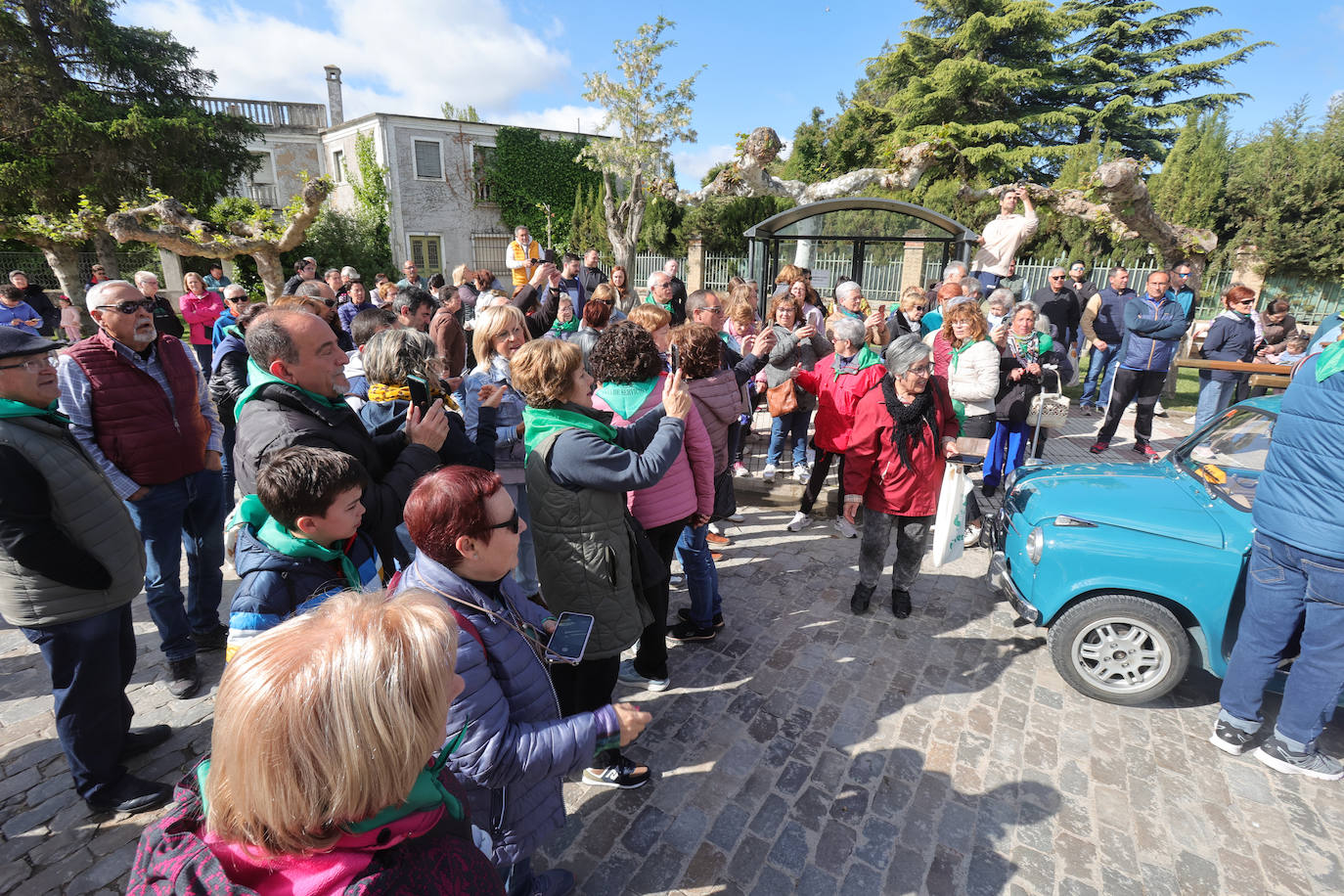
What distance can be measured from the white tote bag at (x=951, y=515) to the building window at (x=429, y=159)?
27.7 m

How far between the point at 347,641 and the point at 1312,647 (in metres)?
4.18

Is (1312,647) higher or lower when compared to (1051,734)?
higher

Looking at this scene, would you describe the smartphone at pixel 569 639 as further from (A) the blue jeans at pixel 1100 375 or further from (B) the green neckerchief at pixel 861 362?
(A) the blue jeans at pixel 1100 375

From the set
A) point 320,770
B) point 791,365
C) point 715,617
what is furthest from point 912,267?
point 320,770

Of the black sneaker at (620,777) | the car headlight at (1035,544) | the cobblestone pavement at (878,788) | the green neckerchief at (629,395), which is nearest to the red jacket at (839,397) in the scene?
the car headlight at (1035,544)

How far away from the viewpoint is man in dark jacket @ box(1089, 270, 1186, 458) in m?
7.57

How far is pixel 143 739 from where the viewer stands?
333 centimetres

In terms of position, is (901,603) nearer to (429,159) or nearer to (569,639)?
(569,639)

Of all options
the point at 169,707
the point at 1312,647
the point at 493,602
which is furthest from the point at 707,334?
the point at 169,707

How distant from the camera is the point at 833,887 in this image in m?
2.66

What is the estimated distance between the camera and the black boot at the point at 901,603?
4637mm

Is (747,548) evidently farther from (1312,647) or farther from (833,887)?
(1312,647)

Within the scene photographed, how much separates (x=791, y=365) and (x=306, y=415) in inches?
177

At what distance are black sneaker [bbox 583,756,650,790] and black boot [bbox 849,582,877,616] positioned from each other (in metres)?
2.14
